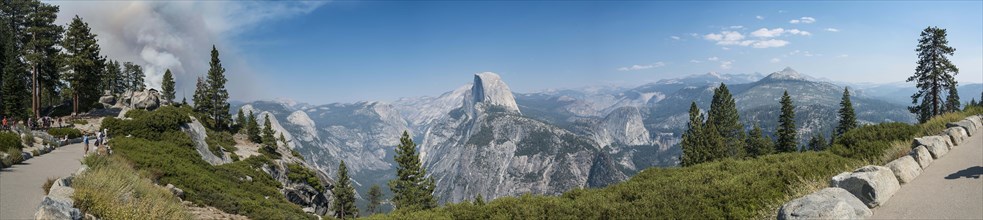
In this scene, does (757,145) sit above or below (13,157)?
below

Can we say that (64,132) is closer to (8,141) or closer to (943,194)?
(8,141)

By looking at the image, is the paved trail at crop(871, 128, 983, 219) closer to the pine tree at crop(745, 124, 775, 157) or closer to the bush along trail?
the bush along trail

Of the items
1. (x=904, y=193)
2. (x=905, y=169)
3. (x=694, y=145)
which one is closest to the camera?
(x=904, y=193)

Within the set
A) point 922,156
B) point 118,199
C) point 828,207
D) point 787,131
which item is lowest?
point 787,131

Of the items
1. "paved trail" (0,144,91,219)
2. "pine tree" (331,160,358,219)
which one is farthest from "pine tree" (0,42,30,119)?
"paved trail" (0,144,91,219)

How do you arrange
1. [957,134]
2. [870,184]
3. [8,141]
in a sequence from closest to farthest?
[870,184] → [957,134] → [8,141]

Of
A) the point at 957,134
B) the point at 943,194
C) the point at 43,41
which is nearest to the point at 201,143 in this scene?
the point at 43,41

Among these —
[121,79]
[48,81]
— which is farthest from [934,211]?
[121,79]
